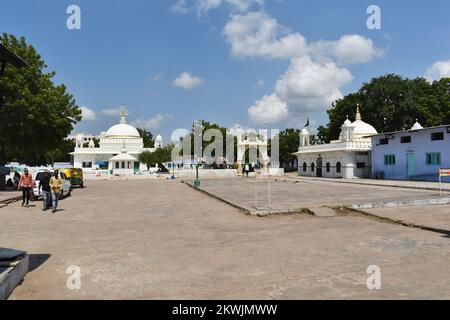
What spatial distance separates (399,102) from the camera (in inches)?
2127

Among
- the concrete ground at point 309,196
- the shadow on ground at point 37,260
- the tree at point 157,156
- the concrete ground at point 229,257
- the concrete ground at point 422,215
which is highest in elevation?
the tree at point 157,156

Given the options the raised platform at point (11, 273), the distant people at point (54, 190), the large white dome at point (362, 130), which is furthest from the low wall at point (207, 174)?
the raised platform at point (11, 273)

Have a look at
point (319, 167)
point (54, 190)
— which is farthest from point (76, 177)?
point (319, 167)

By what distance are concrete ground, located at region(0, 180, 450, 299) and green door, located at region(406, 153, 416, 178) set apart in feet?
83.1

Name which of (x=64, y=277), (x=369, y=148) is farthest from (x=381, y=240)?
(x=369, y=148)

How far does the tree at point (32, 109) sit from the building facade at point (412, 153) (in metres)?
28.5

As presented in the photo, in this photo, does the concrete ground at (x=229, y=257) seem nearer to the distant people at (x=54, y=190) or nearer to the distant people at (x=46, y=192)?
the distant people at (x=54, y=190)

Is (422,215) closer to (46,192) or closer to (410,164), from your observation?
(46,192)

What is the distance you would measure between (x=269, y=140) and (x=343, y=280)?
7823 centimetres

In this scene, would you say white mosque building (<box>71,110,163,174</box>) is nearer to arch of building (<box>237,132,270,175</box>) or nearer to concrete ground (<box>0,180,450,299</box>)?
arch of building (<box>237,132,270,175</box>)

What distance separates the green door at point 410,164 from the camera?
113 feet

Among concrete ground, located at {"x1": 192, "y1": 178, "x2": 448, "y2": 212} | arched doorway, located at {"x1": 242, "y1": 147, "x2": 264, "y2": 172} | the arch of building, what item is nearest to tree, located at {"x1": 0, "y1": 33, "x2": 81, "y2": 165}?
concrete ground, located at {"x1": 192, "y1": 178, "x2": 448, "y2": 212}

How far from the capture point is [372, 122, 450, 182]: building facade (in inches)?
1238
